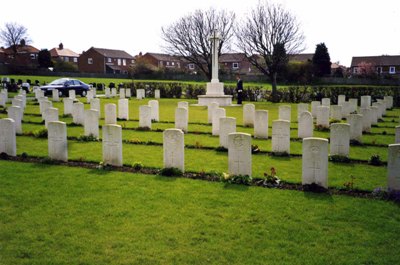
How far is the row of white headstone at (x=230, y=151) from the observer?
315 inches

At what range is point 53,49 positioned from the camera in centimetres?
9406

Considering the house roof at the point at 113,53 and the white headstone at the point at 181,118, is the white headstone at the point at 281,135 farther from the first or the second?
the house roof at the point at 113,53

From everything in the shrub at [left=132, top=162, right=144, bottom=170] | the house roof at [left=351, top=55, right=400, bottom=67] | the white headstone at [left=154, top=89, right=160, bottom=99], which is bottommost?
the shrub at [left=132, top=162, right=144, bottom=170]

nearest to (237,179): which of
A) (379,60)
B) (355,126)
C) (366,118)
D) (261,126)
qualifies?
(261,126)

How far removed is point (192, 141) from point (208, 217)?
290 inches

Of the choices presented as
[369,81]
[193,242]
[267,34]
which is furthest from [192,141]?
[369,81]

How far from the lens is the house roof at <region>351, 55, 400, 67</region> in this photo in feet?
251

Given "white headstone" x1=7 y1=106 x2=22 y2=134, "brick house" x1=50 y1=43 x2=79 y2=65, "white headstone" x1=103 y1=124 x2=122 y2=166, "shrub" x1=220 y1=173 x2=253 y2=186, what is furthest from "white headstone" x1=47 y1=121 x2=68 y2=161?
"brick house" x1=50 y1=43 x2=79 y2=65

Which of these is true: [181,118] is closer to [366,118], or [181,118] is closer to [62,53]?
[366,118]

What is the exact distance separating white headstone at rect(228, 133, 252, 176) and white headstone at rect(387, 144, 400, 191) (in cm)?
284

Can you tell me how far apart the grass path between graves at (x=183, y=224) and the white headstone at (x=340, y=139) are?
3.38 m

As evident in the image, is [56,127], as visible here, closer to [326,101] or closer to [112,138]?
[112,138]

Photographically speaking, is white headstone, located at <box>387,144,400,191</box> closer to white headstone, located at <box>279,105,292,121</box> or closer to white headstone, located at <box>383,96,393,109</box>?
white headstone, located at <box>279,105,292,121</box>

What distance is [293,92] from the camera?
34.2m
